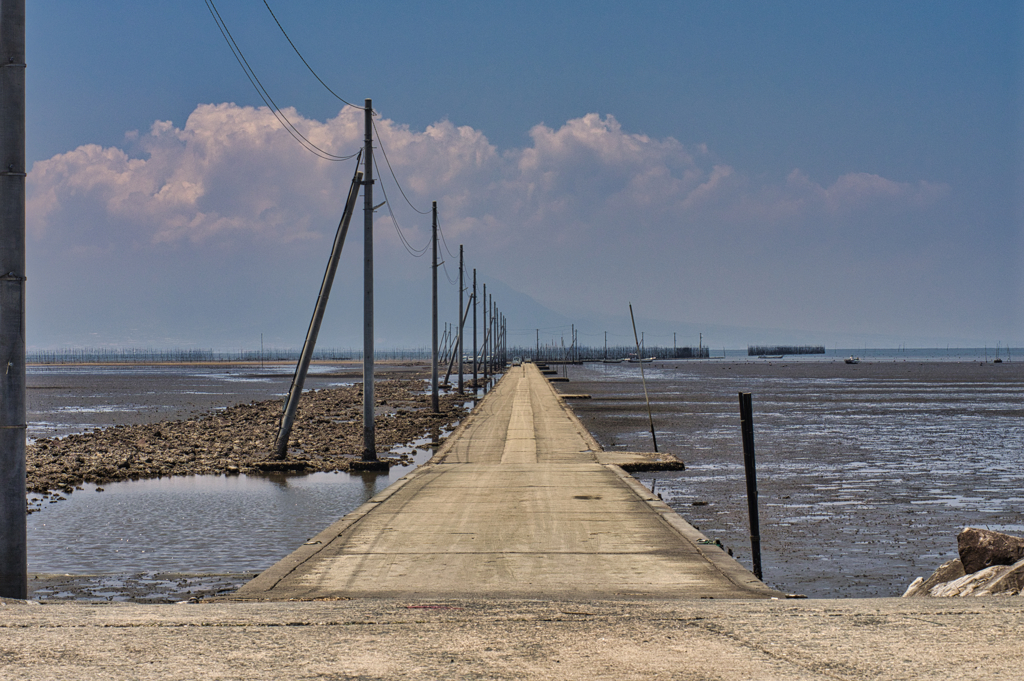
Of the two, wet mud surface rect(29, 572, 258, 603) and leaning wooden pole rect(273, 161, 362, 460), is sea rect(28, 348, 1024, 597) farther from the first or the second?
leaning wooden pole rect(273, 161, 362, 460)

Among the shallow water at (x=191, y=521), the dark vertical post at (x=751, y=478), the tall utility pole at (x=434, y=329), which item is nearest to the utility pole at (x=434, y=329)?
the tall utility pole at (x=434, y=329)

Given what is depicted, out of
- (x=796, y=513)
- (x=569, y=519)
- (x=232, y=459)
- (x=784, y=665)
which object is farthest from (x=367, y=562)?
(x=232, y=459)

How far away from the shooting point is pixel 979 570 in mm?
9320

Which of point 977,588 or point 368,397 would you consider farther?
point 368,397

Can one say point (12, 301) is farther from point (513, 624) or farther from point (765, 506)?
point (765, 506)

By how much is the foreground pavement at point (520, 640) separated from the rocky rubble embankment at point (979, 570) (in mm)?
1288

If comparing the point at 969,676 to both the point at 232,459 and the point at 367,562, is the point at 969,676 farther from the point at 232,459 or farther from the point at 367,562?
the point at 232,459

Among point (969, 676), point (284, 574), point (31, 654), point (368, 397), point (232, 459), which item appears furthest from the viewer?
point (232, 459)

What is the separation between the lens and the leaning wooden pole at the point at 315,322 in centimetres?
2103

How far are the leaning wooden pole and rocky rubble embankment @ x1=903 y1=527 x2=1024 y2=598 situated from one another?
47.6 ft

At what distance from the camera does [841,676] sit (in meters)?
5.09

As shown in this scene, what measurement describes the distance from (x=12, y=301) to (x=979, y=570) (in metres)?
9.80

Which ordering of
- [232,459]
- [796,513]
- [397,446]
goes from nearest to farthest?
[796,513], [232,459], [397,446]

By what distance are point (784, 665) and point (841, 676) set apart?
1.10 ft
